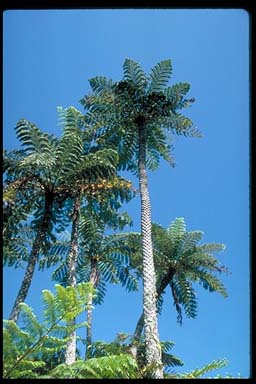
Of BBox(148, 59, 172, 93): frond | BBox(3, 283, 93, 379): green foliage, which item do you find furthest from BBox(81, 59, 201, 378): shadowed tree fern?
BBox(3, 283, 93, 379): green foliage

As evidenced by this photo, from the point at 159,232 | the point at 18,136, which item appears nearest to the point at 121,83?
the point at 18,136

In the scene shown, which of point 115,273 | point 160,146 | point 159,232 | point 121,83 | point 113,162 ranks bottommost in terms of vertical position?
point 115,273

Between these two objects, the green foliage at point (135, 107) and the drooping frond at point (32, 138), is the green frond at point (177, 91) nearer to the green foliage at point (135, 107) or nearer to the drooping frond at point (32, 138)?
the green foliage at point (135, 107)

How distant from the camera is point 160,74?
54.0 ft

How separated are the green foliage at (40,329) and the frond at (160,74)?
9130mm

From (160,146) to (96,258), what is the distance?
501cm

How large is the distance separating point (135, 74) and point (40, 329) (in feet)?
32.6

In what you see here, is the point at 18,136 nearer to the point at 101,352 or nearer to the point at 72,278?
the point at 72,278

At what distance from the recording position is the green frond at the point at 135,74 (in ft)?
52.9

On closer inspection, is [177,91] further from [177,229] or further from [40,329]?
[40,329]

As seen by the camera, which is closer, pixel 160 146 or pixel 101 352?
pixel 101 352

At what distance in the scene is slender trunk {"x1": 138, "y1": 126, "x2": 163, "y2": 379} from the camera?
10.6 meters

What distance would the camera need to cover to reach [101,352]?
15.4 m
